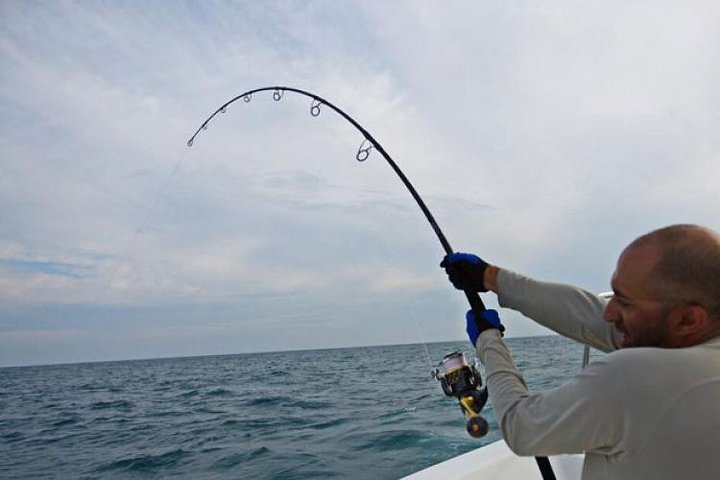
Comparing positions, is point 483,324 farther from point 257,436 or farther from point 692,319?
point 257,436

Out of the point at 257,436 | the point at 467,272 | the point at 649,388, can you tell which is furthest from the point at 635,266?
the point at 257,436

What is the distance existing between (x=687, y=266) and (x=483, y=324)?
23.6 inches

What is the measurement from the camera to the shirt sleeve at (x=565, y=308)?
1.60 m

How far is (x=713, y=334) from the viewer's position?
110cm

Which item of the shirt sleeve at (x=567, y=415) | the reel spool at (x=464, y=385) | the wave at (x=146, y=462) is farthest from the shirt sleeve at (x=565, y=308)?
the wave at (x=146, y=462)

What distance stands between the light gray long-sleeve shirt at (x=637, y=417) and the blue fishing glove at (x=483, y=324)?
385 millimetres

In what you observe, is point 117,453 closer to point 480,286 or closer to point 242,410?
point 242,410

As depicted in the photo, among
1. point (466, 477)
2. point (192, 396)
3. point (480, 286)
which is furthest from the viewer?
point (192, 396)

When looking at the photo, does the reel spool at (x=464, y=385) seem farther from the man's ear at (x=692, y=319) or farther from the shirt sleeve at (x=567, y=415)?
the man's ear at (x=692, y=319)

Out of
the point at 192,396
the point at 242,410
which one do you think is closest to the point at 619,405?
the point at 242,410

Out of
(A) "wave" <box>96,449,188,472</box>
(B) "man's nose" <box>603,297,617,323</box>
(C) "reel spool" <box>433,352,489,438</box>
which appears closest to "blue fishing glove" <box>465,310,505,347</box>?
(C) "reel spool" <box>433,352,489,438</box>

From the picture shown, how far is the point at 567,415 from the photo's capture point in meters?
1.06

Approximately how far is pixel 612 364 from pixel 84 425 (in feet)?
45.1

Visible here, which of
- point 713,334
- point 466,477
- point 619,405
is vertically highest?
point 713,334
